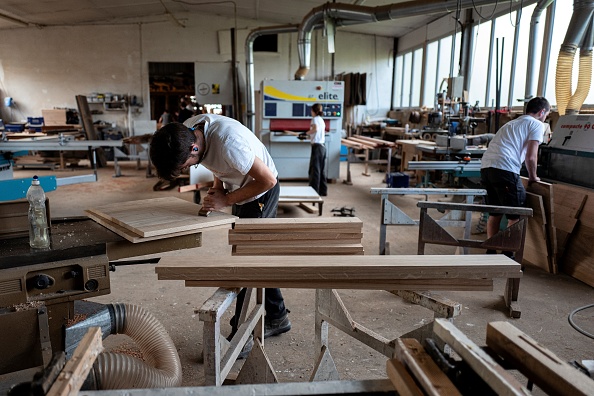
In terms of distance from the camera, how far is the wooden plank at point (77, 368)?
0.69 metres

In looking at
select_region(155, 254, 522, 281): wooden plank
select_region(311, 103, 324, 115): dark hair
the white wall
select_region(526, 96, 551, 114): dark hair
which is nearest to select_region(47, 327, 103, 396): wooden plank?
select_region(155, 254, 522, 281): wooden plank

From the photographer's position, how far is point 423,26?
26.2ft

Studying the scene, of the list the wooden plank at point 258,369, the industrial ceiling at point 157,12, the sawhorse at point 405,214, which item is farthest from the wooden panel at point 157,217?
the industrial ceiling at point 157,12

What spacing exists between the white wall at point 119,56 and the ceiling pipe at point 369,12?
286cm

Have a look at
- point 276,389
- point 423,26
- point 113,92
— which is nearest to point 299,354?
point 276,389

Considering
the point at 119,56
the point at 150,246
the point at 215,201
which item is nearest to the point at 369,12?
the point at 215,201

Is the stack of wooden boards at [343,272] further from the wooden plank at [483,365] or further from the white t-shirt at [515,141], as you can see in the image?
the white t-shirt at [515,141]

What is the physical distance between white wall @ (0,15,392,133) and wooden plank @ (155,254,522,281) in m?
8.57

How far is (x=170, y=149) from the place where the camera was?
5.06ft

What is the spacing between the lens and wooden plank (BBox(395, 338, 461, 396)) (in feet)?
2.30

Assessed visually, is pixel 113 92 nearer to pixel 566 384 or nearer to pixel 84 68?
pixel 84 68

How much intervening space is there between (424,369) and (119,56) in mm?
10036

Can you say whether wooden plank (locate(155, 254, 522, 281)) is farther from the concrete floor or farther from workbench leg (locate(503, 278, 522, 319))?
workbench leg (locate(503, 278, 522, 319))

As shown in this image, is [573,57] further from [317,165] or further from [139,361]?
[139,361]
